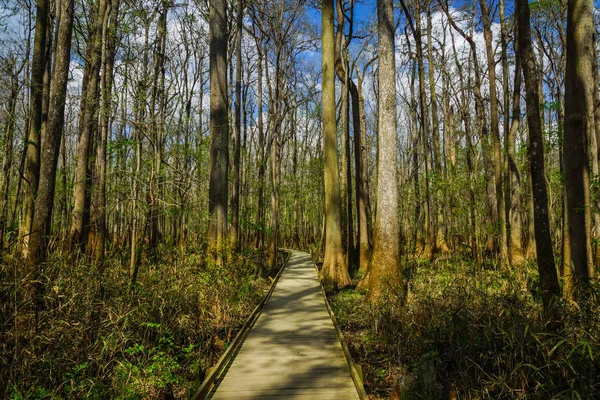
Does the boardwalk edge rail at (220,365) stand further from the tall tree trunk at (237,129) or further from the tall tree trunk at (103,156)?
the tall tree trunk at (237,129)

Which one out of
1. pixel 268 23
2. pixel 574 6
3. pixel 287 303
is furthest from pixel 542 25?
pixel 287 303

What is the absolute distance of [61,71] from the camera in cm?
539

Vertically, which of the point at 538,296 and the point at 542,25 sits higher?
the point at 542,25

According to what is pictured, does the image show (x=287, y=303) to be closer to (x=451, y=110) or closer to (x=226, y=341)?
(x=226, y=341)

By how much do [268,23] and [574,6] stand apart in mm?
14565

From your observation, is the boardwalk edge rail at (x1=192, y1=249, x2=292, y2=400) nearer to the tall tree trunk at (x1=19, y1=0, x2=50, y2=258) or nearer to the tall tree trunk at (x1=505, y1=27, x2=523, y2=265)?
the tall tree trunk at (x1=19, y1=0, x2=50, y2=258)

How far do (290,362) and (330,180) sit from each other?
20.9ft

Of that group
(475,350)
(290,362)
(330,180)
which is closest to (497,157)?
(330,180)

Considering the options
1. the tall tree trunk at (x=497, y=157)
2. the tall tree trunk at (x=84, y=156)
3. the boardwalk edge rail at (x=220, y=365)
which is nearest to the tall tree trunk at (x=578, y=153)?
the boardwalk edge rail at (x=220, y=365)

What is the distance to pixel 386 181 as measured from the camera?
7609 millimetres

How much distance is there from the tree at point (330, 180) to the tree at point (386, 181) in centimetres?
262

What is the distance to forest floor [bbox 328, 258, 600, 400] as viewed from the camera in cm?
321

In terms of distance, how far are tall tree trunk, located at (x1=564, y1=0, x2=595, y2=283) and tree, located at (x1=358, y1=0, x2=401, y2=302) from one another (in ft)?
9.55

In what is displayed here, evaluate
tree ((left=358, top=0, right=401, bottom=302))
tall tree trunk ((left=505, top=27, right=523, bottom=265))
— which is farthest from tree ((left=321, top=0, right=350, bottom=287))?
tall tree trunk ((left=505, top=27, right=523, bottom=265))
